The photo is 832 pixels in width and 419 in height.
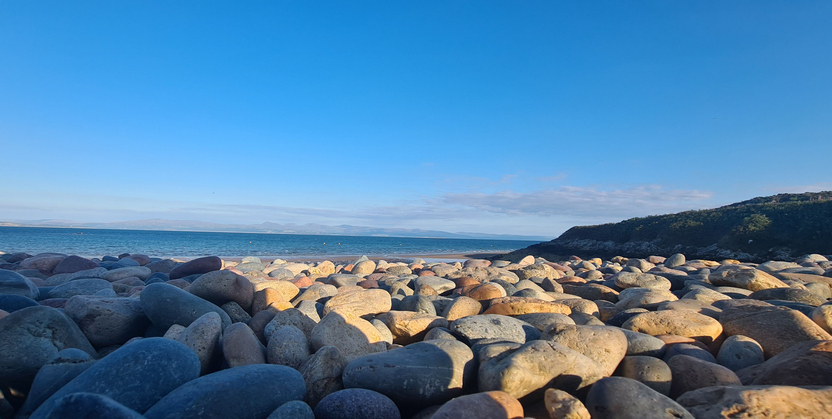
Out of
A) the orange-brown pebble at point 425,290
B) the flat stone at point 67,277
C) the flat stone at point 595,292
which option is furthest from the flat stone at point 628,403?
the flat stone at point 67,277

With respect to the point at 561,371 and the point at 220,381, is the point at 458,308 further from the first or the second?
the point at 220,381

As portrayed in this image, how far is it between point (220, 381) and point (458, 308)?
310 cm

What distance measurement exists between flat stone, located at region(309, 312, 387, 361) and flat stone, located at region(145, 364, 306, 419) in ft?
2.95

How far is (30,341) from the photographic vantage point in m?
3.04

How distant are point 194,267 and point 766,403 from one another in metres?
9.15

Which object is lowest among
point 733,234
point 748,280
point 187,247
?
point 187,247

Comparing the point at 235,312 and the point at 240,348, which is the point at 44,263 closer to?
the point at 235,312

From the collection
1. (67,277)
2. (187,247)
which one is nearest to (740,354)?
(67,277)

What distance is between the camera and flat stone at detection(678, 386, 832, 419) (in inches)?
85.9

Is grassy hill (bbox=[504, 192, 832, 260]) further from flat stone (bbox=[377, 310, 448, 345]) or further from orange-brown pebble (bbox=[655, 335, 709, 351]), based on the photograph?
flat stone (bbox=[377, 310, 448, 345])

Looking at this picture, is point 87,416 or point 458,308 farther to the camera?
point 458,308

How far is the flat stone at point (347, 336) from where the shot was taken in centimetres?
364

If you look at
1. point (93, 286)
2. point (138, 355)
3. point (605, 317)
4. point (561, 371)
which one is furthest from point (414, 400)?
point (93, 286)

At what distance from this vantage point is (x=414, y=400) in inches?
110
